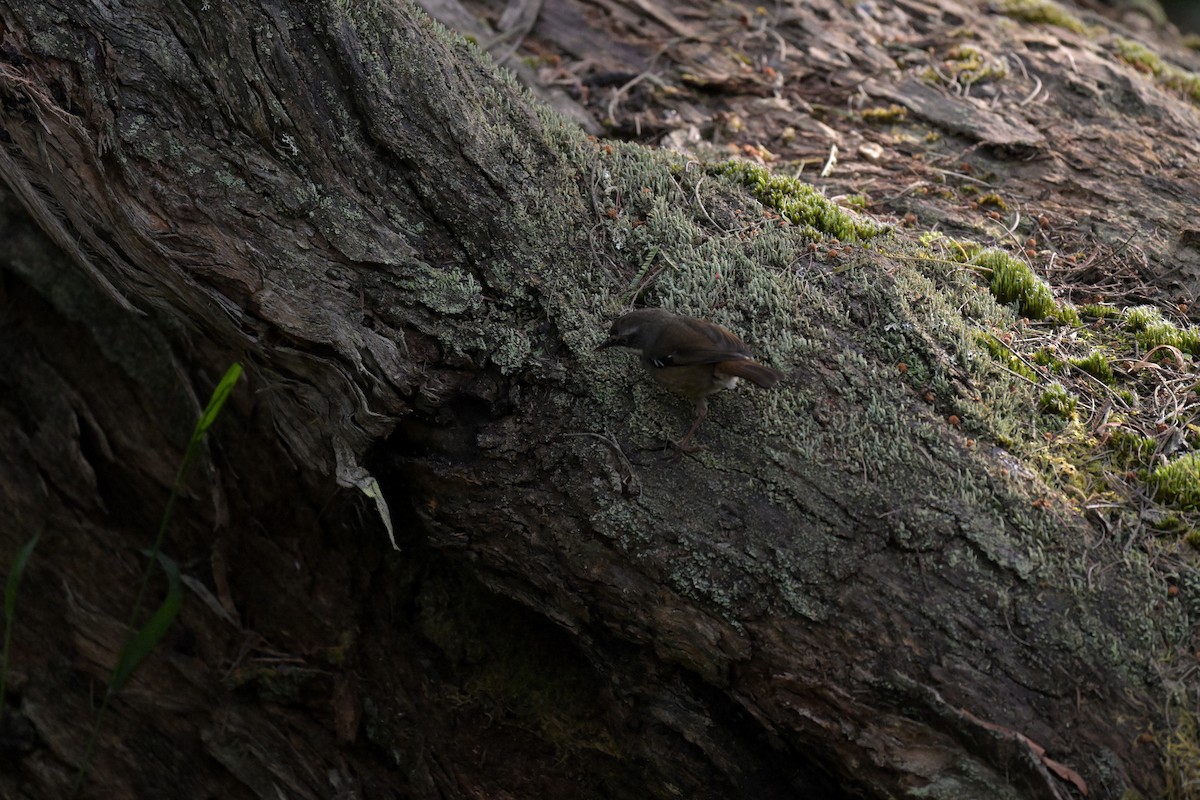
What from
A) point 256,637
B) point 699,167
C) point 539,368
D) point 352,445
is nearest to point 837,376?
point 539,368

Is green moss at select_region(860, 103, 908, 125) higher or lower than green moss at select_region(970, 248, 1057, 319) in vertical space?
higher

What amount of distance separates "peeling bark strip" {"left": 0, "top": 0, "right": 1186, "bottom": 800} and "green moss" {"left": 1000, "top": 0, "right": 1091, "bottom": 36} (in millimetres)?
3604

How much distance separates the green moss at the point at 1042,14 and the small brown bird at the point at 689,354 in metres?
4.51

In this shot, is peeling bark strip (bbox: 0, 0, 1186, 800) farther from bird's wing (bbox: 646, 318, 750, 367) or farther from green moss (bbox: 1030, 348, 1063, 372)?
green moss (bbox: 1030, 348, 1063, 372)

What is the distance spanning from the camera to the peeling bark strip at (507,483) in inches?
119

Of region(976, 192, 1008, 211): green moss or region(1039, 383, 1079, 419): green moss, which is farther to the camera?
region(976, 192, 1008, 211): green moss

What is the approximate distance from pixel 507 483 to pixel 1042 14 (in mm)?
5446

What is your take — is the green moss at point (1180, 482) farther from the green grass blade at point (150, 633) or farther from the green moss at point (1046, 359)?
the green grass blade at point (150, 633)

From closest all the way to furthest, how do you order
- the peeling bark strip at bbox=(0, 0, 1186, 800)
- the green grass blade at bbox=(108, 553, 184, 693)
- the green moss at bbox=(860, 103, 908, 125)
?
the peeling bark strip at bbox=(0, 0, 1186, 800) → the green grass blade at bbox=(108, 553, 184, 693) → the green moss at bbox=(860, 103, 908, 125)

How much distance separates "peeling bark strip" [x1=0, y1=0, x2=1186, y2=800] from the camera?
3029 millimetres

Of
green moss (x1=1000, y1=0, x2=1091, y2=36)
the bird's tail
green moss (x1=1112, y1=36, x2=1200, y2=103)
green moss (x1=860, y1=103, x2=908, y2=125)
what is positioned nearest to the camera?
the bird's tail

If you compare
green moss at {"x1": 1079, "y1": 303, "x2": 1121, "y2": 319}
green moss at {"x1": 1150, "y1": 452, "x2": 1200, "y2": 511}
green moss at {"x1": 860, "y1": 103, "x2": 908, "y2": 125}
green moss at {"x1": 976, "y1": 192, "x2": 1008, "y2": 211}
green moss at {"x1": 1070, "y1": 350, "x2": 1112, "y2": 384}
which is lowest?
green moss at {"x1": 1150, "y1": 452, "x2": 1200, "y2": 511}

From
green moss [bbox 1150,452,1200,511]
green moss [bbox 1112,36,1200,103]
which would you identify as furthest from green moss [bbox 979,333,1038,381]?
green moss [bbox 1112,36,1200,103]

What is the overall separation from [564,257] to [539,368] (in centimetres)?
52
